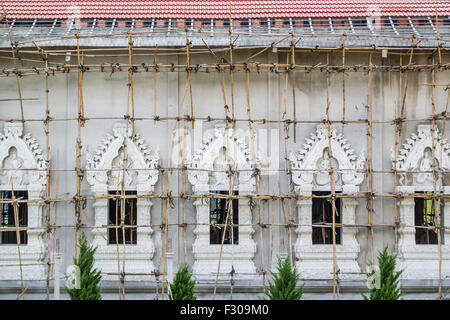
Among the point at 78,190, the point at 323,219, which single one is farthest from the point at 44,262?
the point at 323,219

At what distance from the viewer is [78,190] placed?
39.9ft

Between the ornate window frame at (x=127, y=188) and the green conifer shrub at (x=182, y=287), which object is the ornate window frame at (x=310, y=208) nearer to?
the green conifer shrub at (x=182, y=287)

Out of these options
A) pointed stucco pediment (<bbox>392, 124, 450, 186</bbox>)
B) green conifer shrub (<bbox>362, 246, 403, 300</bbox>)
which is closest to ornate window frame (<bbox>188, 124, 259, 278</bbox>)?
green conifer shrub (<bbox>362, 246, 403, 300</bbox>)

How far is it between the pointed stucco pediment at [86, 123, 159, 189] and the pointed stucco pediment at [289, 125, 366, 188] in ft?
11.9

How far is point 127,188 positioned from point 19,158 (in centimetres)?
289

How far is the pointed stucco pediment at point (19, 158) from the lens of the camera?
12570 millimetres

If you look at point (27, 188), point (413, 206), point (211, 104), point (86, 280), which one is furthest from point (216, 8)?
point (86, 280)

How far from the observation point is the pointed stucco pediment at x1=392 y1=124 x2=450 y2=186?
41.1ft

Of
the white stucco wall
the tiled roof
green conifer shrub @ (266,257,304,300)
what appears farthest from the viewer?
the tiled roof

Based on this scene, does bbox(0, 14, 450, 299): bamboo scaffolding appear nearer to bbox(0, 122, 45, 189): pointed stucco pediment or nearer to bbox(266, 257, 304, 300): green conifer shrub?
bbox(0, 122, 45, 189): pointed stucco pediment

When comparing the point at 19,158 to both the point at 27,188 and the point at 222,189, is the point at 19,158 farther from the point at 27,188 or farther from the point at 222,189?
the point at 222,189

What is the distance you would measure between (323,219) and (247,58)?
459cm

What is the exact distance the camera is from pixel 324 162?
41.7 ft

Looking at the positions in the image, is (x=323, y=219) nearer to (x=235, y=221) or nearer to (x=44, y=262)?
(x=235, y=221)
